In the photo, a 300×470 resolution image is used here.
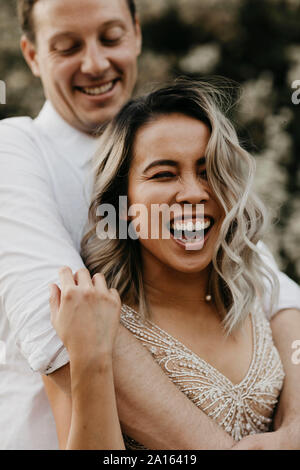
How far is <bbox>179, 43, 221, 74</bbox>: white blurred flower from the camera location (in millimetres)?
5719

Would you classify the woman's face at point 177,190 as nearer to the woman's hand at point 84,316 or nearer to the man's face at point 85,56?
the woman's hand at point 84,316

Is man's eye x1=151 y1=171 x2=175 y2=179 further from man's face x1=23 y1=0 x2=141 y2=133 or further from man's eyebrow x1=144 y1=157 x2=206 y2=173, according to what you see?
man's face x1=23 y1=0 x2=141 y2=133

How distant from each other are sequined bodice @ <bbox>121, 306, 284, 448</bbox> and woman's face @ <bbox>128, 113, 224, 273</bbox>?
26 cm

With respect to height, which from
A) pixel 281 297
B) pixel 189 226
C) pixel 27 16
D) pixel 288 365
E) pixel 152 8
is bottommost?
pixel 288 365

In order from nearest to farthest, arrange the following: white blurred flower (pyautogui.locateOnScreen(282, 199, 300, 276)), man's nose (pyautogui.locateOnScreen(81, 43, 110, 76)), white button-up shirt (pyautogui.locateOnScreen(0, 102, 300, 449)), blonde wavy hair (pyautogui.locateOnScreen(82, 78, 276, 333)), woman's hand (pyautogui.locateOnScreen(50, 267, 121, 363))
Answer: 1. woman's hand (pyautogui.locateOnScreen(50, 267, 121, 363))
2. white button-up shirt (pyautogui.locateOnScreen(0, 102, 300, 449))
3. blonde wavy hair (pyautogui.locateOnScreen(82, 78, 276, 333))
4. man's nose (pyautogui.locateOnScreen(81, 43, 110, 76))
5. white blurred flower (pyautogui.locateOnScreen(282, 199, 300, 276))

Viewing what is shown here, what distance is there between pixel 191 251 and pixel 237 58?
4553 millimetres

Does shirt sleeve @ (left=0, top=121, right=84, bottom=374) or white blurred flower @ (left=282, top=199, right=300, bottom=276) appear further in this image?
white blurred flower @ (left=282, top=199, right=300, bottom=276)

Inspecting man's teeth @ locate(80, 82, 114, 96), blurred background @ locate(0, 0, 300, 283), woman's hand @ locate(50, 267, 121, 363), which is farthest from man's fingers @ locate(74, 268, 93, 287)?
blurred background @ locate(0, 0, 300, 283)

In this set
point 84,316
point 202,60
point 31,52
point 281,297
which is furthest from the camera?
point 202,60

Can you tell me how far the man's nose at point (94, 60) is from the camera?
247cm

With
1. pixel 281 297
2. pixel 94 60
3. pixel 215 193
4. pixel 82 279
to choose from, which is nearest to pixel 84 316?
pixel 82 279

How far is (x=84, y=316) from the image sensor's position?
1576 mm

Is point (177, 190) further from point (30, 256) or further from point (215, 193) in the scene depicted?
point (30, 256)
